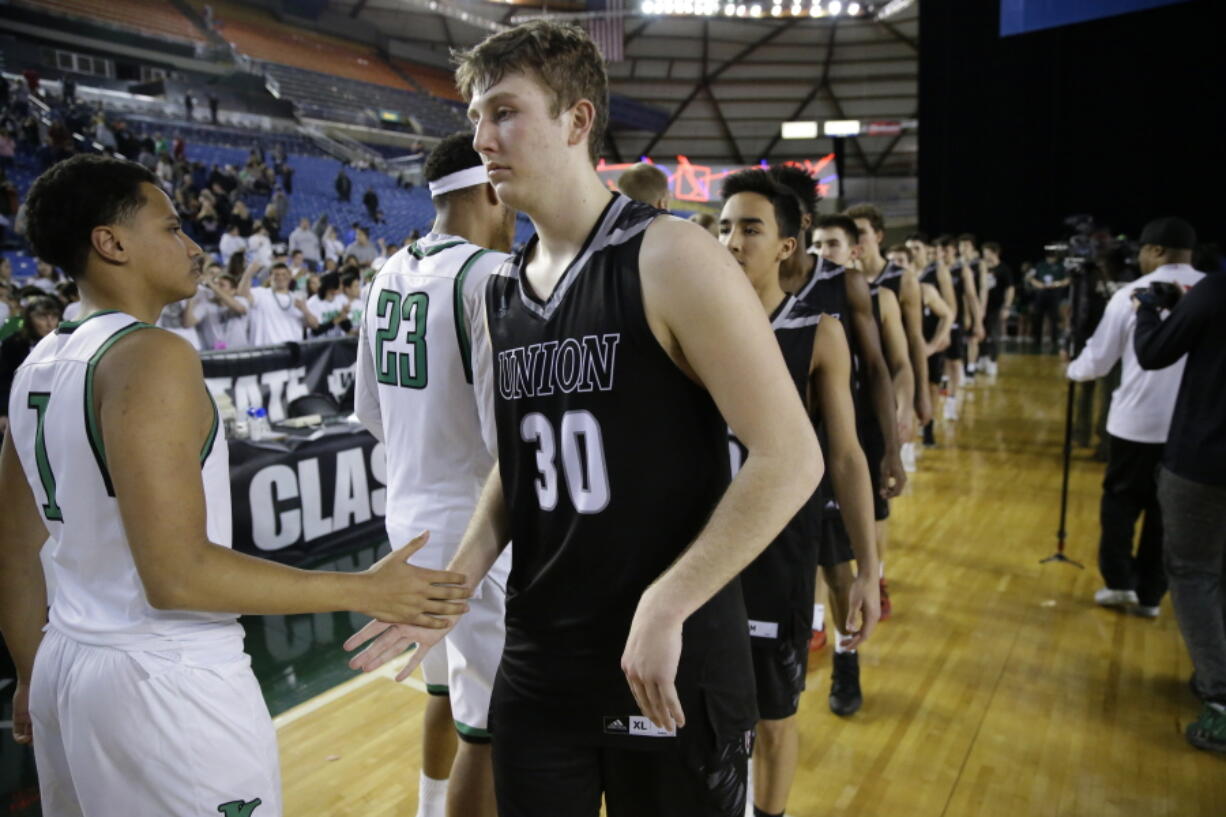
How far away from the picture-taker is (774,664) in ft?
7.45

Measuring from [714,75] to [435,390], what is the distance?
2831cm

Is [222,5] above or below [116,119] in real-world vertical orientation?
above

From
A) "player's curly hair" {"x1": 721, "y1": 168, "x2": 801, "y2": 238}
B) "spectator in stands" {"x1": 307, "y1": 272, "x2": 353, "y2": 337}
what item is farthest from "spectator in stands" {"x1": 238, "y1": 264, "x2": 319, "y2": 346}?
"player's curly hair" {"x1": 721, "y1": 168, "x2": 801, "y2": 238}

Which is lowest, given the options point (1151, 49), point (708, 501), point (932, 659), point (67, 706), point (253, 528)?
point (932, 659)

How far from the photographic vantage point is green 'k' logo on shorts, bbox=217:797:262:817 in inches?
58.0

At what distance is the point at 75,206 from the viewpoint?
1.49 m

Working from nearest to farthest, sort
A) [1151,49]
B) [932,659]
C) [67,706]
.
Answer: [67,706] → [932,659] → [1151,49]

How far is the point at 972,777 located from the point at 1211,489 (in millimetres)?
→ 1365

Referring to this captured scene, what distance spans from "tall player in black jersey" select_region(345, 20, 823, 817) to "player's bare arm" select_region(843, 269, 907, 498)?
1.99 metres

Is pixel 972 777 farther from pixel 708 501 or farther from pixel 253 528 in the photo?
pixel 253 528

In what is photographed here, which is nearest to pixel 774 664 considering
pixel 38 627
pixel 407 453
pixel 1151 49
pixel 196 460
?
pixel 407 453

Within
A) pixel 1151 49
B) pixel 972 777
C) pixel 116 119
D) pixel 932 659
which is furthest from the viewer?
pixel 116 119

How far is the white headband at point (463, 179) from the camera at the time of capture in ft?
7.65

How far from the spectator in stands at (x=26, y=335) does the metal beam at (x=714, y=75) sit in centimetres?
2508
